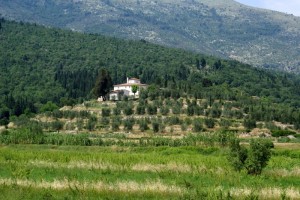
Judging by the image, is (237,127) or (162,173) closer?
(162,173)

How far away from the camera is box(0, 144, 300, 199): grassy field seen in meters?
23.6

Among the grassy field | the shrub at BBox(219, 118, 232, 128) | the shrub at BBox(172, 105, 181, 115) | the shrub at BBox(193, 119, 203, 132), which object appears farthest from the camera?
the shrub at BBox(172, 105, 181, 115)

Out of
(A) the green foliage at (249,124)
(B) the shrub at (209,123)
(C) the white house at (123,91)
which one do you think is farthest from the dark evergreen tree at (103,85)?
(A) the green foliage at (249,124)

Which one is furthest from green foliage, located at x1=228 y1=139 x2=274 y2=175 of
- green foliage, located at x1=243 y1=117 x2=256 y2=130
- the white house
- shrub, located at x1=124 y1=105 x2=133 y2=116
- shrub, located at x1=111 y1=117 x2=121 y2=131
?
the white house

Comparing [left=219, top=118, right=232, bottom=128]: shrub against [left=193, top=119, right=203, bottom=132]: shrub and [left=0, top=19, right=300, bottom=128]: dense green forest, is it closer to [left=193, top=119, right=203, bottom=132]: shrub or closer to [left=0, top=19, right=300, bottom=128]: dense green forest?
[left=193, top=119, right=203, bottom=132]: shrub

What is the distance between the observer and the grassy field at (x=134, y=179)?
23.6 meters

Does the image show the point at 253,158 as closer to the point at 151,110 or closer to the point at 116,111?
the point at 151,110

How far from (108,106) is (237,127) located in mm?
33398

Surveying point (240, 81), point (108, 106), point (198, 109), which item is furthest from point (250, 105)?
point (240, 81)

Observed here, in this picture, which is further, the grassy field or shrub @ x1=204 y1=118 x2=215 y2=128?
shrub @ x1=204 y1=118 x2=215 y2=128

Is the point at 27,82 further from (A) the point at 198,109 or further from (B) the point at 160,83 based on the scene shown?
(A) the point at 198,109

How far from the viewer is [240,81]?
179125mm

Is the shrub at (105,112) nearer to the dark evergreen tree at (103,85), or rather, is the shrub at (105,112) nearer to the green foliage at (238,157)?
the dark evergreen tree at (103,85)

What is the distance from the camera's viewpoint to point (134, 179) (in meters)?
29.9
